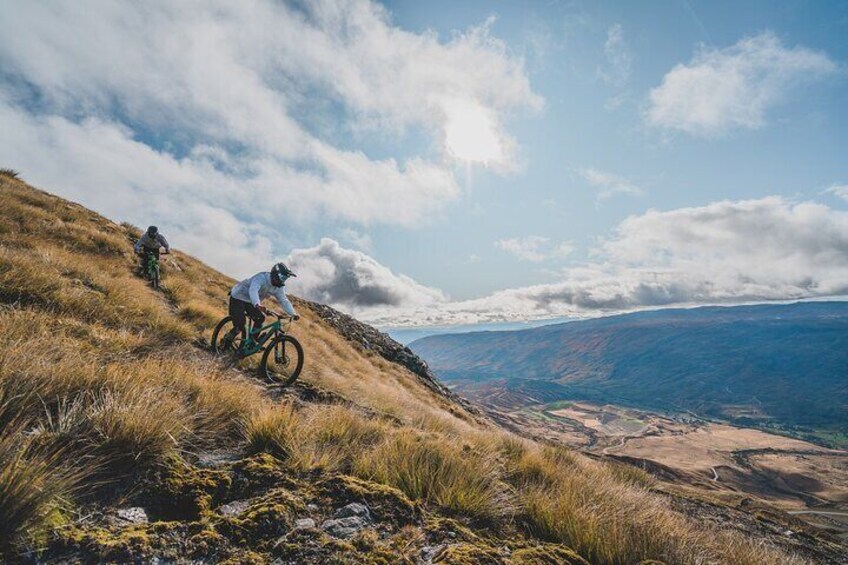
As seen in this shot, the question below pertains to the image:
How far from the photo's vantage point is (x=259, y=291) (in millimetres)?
11578

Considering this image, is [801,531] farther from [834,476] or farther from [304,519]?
[834,476]

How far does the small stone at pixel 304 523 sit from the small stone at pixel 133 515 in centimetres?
121

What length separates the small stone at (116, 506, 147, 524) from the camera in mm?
3213

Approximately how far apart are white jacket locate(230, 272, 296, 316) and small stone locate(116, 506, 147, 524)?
7475 mm

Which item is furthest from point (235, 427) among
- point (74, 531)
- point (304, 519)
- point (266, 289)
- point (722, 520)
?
point (722, 520)

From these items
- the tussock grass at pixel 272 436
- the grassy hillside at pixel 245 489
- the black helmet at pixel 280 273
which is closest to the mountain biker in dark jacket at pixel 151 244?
the black helmet at pixel 280 273

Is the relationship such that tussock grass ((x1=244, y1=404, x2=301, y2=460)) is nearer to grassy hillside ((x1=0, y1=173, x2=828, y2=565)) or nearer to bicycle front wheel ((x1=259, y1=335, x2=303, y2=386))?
grassy hillside ((x1=0, y1=173, x2=828, y2=565))

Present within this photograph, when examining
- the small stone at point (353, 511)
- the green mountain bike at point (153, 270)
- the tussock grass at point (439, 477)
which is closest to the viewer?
the small stone at point (353, 511)

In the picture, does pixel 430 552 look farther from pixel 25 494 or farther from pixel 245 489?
pixel 25 494

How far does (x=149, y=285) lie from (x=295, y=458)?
54.1ft

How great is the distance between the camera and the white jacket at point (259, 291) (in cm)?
1080

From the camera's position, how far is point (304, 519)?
3.71 meters

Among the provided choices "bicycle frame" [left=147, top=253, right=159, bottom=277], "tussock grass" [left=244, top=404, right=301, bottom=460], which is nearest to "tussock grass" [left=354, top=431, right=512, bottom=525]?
"tussock grass" [left=244, top=404, right=301, bottom=460]

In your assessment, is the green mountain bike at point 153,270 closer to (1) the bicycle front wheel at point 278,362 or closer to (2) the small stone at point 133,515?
(1) the bicycle front wheel at point 278,362
